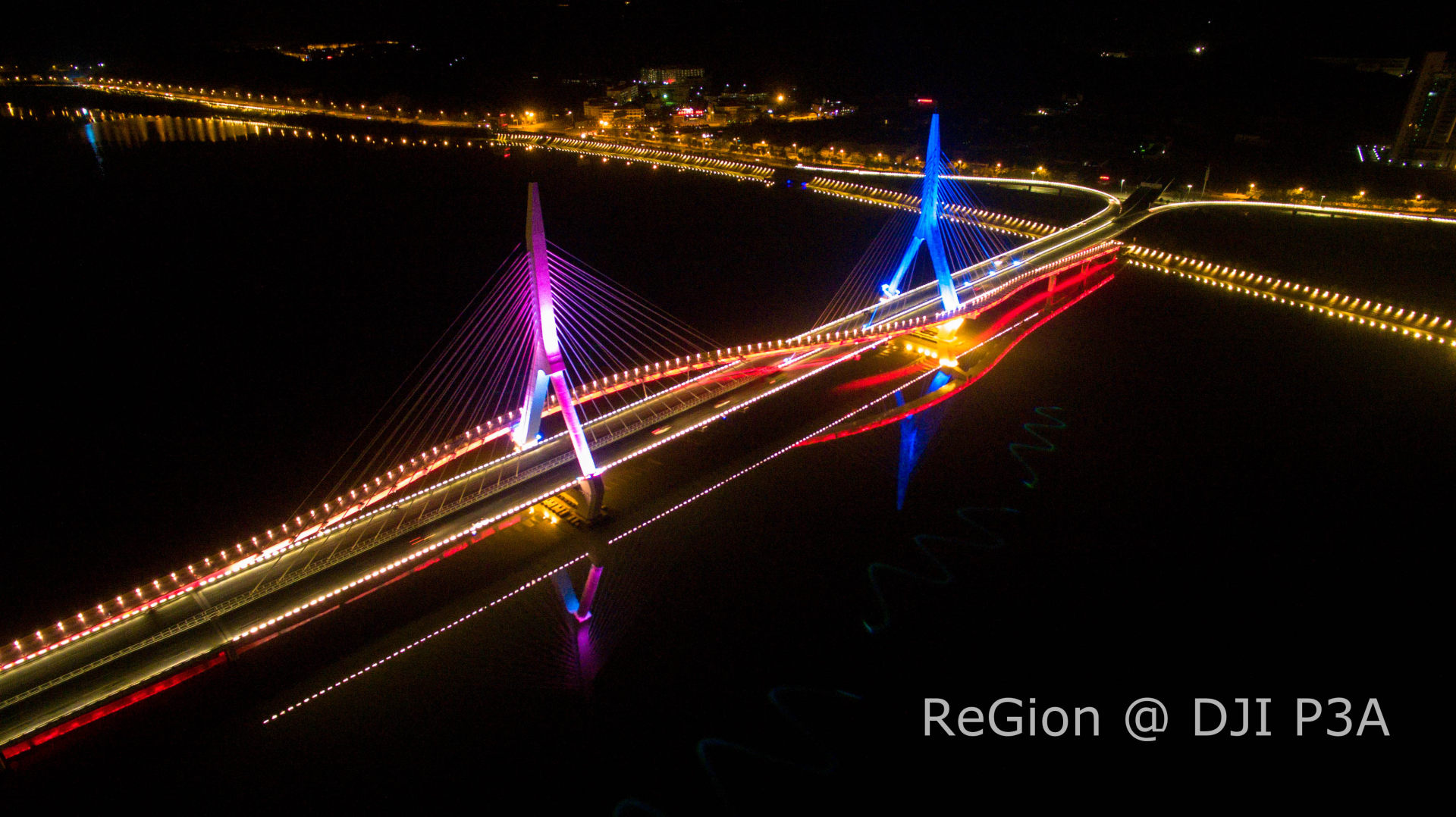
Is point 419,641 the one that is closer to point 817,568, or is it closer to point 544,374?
point 544,374

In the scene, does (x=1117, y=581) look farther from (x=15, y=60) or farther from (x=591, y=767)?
(x=15, y=60)

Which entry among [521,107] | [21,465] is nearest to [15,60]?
[521,107]

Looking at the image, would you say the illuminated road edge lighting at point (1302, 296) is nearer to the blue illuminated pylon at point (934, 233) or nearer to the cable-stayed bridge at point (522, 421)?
the cable-stayed bridge at point (522, 421)

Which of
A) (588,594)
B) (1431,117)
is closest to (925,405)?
(588,594)

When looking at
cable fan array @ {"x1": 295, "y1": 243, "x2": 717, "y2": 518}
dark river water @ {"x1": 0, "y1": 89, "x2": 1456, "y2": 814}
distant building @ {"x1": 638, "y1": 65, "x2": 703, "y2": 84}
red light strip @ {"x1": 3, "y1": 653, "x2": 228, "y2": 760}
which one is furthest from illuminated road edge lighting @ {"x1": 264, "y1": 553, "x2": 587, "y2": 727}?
distant building @ {"x1": 638, "y1": 65, "x2": 703, "y2": 84}

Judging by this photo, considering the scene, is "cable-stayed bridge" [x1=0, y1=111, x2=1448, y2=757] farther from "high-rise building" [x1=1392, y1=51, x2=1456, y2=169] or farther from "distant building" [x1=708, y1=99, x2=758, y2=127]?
"distant building" [x1=708, y1=99, x2=758, y2=127]
